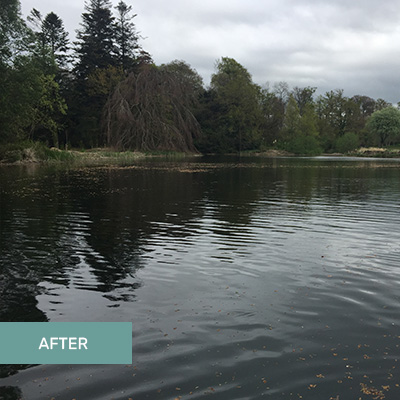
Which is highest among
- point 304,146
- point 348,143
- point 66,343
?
point 348,143

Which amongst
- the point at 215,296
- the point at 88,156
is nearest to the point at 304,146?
the point at 88,156

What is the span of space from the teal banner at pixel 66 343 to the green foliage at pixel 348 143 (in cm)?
9248

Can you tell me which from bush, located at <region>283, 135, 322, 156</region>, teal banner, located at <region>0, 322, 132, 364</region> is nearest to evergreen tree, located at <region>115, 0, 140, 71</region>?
bush, located at <region>283, 135, 322, 156</region>

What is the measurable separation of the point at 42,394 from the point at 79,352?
674mm

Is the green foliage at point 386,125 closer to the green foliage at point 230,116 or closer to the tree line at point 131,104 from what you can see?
the tree line at point 131,104

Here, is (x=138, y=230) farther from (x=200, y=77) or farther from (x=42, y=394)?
(x=200, y=77)

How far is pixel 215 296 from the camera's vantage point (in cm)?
628

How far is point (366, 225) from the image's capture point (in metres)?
12.0

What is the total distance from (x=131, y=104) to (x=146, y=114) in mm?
2440

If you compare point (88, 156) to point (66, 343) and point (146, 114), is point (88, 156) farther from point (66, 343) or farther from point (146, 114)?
point (66, 343)

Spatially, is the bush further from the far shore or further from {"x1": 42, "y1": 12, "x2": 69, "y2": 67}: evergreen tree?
{"x1": 42, "y1": 12, "x2": 69, "y2": 67}: evergreen tree

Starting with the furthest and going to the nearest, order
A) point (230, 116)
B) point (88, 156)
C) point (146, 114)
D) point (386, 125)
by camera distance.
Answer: point (386, 125) → point (230, 116) → point (146, 114) → point (88, 156)

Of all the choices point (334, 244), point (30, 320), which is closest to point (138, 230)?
point (334, 244)

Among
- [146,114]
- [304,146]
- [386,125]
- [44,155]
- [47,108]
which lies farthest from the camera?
[386,125]
